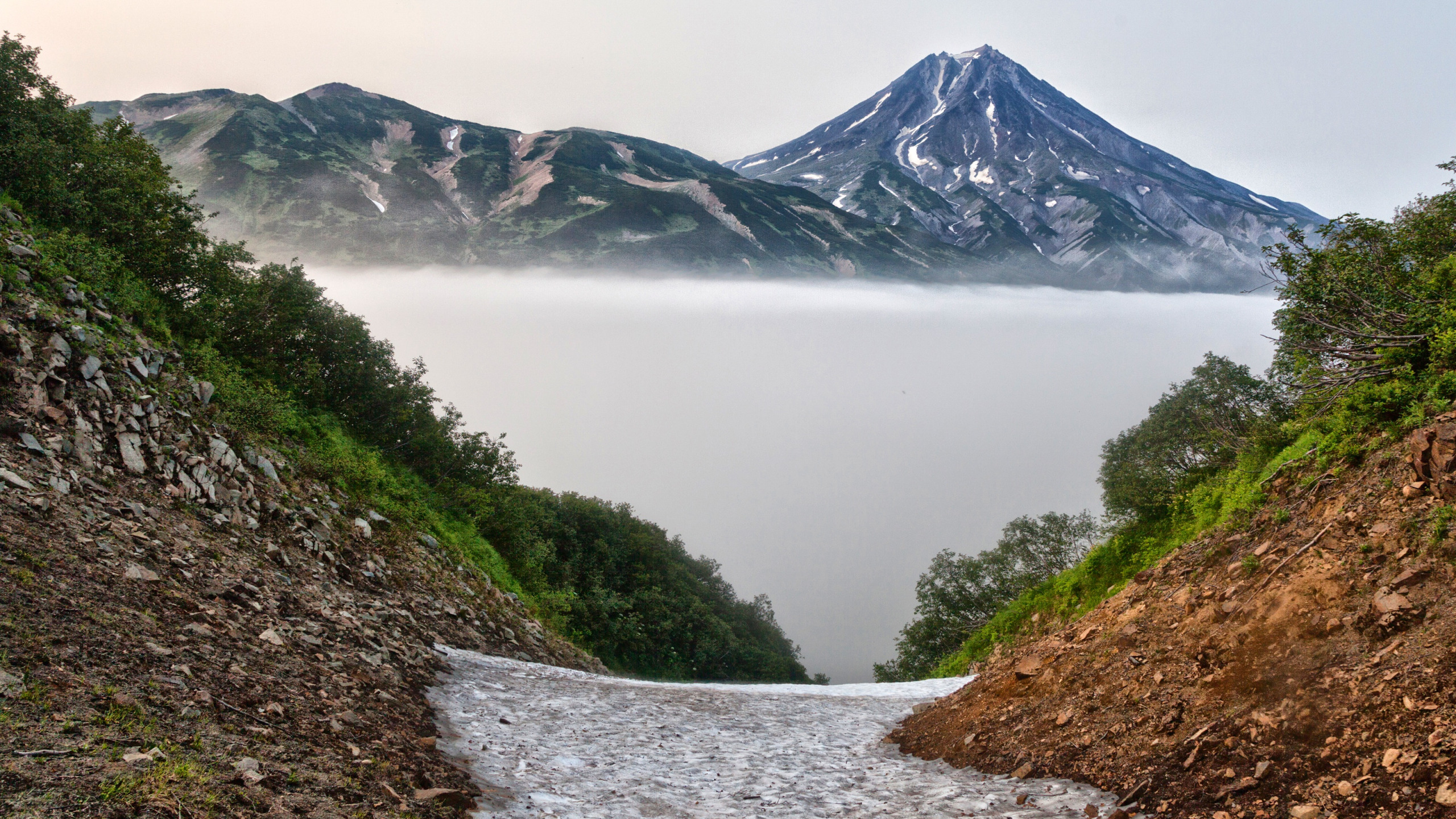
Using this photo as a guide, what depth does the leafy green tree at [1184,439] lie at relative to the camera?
22031 millimetres

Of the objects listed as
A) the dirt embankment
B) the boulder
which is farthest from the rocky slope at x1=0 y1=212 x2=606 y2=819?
the boulder

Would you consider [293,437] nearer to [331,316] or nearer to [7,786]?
[331,316]

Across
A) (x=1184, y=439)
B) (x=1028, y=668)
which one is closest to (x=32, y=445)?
(x=1028, y=668)

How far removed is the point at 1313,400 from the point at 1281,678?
706 centimetres

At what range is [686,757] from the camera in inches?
Answer: 406

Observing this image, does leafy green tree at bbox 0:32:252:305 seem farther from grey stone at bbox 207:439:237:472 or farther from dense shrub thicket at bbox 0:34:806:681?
grey stone at bbox 207:439:237:472

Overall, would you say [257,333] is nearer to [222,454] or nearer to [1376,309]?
[222,454]

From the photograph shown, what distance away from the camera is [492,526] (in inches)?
1131

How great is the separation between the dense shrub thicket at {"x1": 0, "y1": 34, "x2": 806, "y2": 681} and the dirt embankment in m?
16.9

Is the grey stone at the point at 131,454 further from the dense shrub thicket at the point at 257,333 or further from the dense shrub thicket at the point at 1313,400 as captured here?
the dense shrub thicket at the point at 1313,400

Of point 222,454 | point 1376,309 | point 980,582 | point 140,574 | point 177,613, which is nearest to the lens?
point 177,613

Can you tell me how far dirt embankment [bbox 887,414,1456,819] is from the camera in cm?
571

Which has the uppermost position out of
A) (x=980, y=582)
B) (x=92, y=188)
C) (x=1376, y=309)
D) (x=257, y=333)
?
(x=92, y=188)

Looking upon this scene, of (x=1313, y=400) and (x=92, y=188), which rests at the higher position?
(x=92, y=188)
